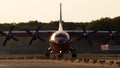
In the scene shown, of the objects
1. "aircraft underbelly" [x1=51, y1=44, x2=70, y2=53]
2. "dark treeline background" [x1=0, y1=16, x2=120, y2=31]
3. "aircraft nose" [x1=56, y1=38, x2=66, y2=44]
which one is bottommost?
"aircraft underbelly" [x1=51, y1=44, x2=70, y2=53]

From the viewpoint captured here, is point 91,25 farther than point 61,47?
Yes

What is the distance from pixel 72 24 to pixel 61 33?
9094 centimetres

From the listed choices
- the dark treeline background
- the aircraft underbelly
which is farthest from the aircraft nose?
the dark treeline background

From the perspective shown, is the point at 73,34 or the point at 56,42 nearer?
the point at 56,42

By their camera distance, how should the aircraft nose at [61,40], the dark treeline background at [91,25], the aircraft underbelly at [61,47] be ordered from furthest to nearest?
the dark treeline background at [91,25] < the aircraft underbelly at [61,47] < the aircraft nose at [61,40]

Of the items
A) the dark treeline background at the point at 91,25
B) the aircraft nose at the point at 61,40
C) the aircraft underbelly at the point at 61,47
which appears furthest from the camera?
the dark treeline background at the point at 91,25

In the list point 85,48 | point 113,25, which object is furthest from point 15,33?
point 113,25

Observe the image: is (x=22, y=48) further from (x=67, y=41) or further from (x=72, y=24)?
(x=67, y=41)

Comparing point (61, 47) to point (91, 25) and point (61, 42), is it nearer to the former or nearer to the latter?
point (61, 42)

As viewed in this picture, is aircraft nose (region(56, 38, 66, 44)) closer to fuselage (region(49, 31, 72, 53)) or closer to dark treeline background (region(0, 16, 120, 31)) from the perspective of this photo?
fuselage (region(49, 31, 72, 53))

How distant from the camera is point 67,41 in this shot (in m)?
61.3

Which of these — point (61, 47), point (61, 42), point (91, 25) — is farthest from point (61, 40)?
point (91, 25)

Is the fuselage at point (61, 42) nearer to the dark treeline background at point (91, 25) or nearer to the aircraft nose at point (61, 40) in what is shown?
the aircraft nose at point (61, 40)

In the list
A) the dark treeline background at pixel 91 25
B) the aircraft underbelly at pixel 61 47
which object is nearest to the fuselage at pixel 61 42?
the aircraft underbelly at pixel 61 47
